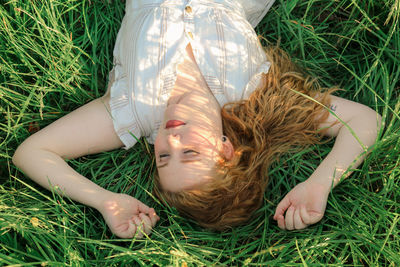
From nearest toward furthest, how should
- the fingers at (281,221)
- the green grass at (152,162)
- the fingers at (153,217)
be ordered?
the green grass at (152,162)
the fingers at (281,221)
the fingers at (153,217)

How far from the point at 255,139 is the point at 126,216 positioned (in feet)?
2.50

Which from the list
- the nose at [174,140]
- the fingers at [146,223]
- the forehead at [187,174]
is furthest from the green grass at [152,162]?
the nose at [174,140]

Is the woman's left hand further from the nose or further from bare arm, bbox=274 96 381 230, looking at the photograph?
the nose

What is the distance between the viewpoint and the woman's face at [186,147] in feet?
6.08

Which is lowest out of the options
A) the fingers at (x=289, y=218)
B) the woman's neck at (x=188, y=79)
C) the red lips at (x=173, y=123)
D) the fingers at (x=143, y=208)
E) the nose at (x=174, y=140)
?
the fingers at (x=143, y=208)

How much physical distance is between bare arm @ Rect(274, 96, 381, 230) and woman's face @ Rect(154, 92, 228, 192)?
1.31 ft

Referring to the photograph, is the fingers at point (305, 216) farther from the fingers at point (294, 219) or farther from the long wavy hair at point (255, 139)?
the long wavy hair at point (255, 139)

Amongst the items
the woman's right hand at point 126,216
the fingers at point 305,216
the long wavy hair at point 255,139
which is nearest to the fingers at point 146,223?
the woman's right hand at point 126,216

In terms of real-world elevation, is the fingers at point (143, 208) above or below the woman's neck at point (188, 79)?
below

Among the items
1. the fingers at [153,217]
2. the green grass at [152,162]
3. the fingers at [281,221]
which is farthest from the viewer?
the fingers at [153,217]

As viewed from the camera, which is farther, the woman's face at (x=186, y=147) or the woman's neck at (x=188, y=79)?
the woman's neck at (x=188, y=79)

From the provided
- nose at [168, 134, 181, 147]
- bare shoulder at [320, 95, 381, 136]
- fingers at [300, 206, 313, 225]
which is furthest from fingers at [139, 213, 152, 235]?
bare shoulder at [320, 95, 381, 136]

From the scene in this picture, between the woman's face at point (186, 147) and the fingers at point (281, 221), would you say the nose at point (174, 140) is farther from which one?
the fingers at point (281, 221)

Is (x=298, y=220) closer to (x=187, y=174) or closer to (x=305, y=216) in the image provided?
(x=305, y=216)
